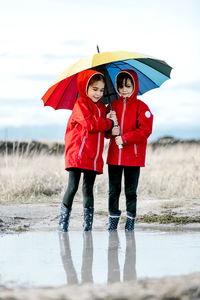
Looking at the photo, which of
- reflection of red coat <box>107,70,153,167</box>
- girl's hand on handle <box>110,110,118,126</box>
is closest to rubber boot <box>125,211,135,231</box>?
reflection of red coat <box>107,70,153,167</box>

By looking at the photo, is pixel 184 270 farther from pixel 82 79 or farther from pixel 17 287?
pixel 82 79

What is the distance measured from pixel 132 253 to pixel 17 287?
156 centimetres

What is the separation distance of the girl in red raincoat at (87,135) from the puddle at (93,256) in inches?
22.5

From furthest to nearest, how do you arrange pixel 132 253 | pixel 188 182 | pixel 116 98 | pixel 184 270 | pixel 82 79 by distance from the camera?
pixel 188 182 < pixel 116 98 < pixel 82 79 < pixel 132 253 < pixel 184 270

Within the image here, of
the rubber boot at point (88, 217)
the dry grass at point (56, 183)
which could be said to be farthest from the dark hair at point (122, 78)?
the dry grass at point (56, 183)

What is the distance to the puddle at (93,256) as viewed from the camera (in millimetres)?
3998

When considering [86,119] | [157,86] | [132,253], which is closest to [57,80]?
[86,119]

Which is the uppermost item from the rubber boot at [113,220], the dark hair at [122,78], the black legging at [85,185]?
the dark hair at [122,78]

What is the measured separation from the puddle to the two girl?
1.59 feet

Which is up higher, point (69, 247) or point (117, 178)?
point (117, 178)

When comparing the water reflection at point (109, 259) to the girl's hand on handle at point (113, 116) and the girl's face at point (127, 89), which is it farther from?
the girl's face at point (127, 89)

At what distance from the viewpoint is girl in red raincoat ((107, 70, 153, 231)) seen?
578cm

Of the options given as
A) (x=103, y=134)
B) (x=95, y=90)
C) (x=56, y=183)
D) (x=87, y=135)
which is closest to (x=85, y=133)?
(x=87, y=135)

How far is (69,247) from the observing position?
205 inches
